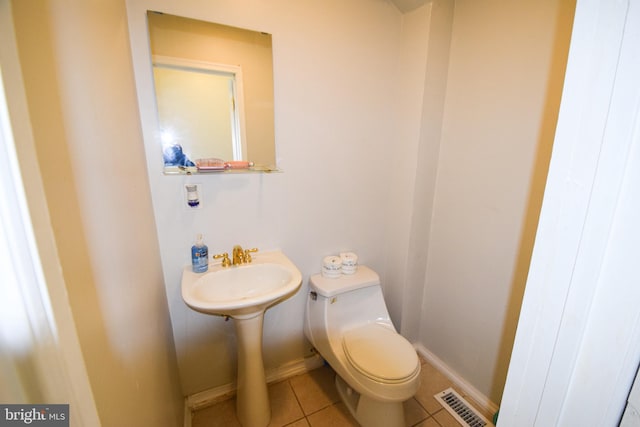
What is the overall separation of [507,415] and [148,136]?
1435mm

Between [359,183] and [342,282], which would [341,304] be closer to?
[342,282]

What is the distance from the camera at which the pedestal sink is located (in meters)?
1.16

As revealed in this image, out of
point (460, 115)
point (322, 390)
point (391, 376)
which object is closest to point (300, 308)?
point (322, 390)

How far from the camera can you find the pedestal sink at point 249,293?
45.8 inches

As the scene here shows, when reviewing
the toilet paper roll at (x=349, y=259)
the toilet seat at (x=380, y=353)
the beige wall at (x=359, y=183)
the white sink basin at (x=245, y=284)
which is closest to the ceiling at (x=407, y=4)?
the beige wall at (x=359, y=183)

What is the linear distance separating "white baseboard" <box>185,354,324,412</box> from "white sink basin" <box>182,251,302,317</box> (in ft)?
2.19

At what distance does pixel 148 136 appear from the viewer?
109 centimetres

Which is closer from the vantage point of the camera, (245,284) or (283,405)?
(245,284)

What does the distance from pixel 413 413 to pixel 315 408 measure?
0.55m

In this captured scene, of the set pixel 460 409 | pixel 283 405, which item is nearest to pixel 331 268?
pixel 283 405

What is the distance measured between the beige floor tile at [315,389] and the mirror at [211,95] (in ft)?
4.40

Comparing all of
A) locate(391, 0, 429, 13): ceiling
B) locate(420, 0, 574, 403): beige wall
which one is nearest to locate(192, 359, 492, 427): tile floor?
locate(420, 0, 574, 403): beige wall

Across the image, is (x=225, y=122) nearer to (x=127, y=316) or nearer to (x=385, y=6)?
(x=127, y=316)

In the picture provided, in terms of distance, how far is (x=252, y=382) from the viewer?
4.18ft
